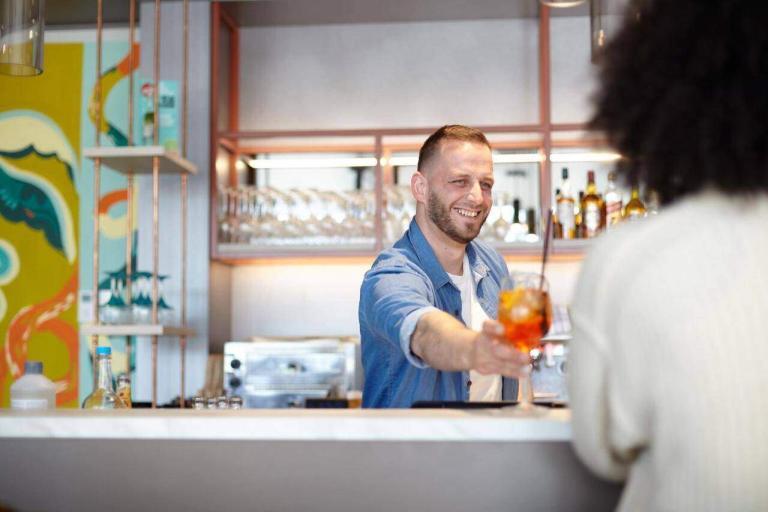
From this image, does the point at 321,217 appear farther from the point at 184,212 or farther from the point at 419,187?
the point at 419,187

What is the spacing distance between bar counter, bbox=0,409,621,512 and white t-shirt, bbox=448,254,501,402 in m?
0.95

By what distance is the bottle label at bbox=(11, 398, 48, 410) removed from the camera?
160 centimetres

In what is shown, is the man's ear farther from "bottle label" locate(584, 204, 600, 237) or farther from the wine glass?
"bottle label" locate(584, 204, 600, 237)

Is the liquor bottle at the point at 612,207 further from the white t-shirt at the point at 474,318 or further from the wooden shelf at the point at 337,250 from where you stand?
the white t-shirt at the point at 474,318

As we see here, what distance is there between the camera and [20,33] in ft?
8.45

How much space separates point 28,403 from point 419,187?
1.22m

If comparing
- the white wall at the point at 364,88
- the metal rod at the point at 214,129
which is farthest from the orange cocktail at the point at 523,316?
the white wall at the point at 364,88

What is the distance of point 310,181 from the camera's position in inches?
190

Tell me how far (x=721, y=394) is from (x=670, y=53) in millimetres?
325

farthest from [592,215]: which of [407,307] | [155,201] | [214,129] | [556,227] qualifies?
[407,307]

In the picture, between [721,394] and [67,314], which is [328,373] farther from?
[721,394]

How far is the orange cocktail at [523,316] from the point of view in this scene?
1.33 meters

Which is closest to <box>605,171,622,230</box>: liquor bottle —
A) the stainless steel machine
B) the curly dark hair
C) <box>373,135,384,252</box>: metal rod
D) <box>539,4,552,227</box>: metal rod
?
<box>539,4,552,227</box>: metal rod

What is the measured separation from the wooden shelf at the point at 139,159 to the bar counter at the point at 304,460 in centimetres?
264
